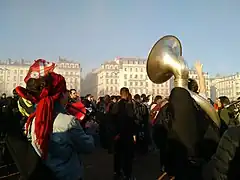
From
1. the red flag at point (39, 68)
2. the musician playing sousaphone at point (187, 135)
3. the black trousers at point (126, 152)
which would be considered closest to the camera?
the musician playing sousaphone at point (187, 135)

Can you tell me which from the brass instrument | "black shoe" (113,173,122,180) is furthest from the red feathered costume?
"black shoe" (113,173,122,180)

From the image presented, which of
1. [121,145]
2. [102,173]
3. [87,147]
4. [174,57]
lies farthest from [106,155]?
[87,147]

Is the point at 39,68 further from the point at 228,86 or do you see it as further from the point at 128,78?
the point at 228,86

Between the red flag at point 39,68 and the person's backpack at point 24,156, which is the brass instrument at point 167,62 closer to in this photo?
the red flag at point 39,68

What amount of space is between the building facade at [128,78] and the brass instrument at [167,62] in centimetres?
11622

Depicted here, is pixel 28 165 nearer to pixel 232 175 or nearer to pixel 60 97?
pixel 60 97

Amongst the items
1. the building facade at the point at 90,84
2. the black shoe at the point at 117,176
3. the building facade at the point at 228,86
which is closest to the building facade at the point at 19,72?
the building facade at the point at 90,84

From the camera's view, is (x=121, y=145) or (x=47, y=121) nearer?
(x=47, y=121)

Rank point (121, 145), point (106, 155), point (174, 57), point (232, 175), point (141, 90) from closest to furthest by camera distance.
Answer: point (232, 175), point (174, 57), point (121, 145), point (106, 155), point (141, 90)

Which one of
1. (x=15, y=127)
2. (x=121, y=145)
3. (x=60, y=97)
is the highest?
(x=60, y=97)

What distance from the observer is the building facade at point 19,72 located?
388ft

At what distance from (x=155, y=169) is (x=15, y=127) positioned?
17.4 ft

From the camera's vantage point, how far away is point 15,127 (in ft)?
8.23

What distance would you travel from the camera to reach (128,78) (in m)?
125
